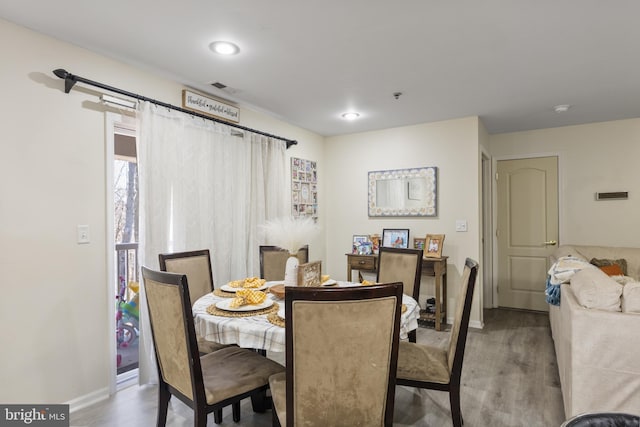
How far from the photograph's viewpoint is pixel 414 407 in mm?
2318

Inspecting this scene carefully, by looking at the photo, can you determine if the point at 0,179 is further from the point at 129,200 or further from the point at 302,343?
the point at 302,343

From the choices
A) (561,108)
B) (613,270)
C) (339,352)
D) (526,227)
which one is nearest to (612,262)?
(613,270)

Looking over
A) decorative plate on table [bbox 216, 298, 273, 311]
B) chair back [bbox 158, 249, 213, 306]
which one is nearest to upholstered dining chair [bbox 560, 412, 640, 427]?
decorative plate on table [bbox 216, 298, 273, 311]

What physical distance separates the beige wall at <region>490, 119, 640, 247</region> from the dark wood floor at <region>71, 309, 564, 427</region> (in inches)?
73.6

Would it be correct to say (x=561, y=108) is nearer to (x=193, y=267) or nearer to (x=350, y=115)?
(x=350, y=115)

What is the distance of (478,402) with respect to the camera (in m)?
2.36

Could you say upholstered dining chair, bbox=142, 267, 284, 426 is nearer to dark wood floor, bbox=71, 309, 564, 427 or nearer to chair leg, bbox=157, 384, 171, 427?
chair leg, bbox=157, 384, 171, 427

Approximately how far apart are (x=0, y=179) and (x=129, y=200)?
1311 millimetres

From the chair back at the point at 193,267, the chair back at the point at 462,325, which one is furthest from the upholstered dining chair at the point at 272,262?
the chair back at the point at 462,325

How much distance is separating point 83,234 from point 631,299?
A: 315cm

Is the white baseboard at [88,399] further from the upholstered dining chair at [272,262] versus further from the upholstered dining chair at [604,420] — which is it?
the upholstered dining chair at [604,420]

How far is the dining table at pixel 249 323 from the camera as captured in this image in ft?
5.23

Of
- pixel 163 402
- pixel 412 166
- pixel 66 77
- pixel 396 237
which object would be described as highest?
pixel 66 77

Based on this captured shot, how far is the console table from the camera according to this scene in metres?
3.78
